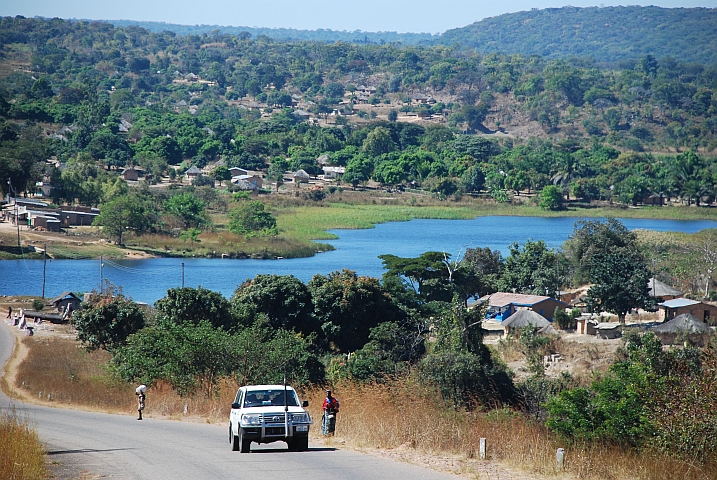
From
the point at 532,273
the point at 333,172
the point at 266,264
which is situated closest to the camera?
the point at 532,273

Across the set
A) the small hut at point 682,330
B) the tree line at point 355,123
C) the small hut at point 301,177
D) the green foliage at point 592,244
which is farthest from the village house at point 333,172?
the small hut at point 682,330

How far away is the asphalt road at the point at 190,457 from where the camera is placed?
9203 mm

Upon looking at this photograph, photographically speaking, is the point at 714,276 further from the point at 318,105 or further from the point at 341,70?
the point at 341,70

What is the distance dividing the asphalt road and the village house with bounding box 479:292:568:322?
2449cm

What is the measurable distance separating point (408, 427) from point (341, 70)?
176 metres

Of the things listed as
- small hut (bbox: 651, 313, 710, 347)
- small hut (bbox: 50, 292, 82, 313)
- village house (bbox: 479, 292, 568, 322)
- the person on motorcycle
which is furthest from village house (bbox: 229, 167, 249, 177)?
the person on motorcycle

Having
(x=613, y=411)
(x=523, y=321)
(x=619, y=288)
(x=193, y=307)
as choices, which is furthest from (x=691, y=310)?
(x=613, y=411)

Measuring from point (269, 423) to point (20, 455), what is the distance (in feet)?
8.76

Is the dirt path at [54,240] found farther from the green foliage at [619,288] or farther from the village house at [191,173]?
the green foliage at [619,288]

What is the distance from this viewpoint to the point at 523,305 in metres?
36.3

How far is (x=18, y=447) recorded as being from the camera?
909 centimetres

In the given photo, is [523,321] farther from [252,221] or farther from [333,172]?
[333,172]

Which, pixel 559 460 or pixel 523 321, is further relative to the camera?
pixel 523 321

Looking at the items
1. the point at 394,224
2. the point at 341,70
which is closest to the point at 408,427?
the point at 394,224
